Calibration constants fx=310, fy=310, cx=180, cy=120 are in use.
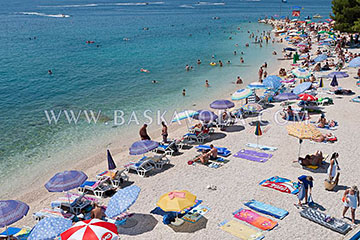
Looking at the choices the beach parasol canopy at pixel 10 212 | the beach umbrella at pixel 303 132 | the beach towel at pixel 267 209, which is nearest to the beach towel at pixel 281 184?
the beach towel at pixel 267 209

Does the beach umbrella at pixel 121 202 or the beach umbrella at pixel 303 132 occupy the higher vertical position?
the beach umbrella at pixel 303 132

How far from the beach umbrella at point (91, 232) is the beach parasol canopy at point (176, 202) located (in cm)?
193

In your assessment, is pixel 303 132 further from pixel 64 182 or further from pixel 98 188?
pixel 64 182

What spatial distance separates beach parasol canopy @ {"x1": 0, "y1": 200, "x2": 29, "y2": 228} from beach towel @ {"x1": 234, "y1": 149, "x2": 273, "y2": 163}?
9.16m

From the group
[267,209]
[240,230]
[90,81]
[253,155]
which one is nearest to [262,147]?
[253,155]

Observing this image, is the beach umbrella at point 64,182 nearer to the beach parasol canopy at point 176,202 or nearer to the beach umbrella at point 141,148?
the beach umbrella at point 141,148

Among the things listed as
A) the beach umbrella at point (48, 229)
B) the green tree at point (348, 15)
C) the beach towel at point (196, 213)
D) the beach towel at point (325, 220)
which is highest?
the green tree at point (348, 15)

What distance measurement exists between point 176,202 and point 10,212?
5.02m

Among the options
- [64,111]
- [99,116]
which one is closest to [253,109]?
[99,116]

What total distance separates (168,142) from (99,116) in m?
8.95

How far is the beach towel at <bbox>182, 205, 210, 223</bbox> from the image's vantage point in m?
9.97

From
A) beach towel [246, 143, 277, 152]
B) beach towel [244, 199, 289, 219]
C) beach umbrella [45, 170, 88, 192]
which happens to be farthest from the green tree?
beach umbrella [45, 170, 88, 192]

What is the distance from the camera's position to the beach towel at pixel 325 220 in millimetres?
8805

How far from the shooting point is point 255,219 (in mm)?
9703
